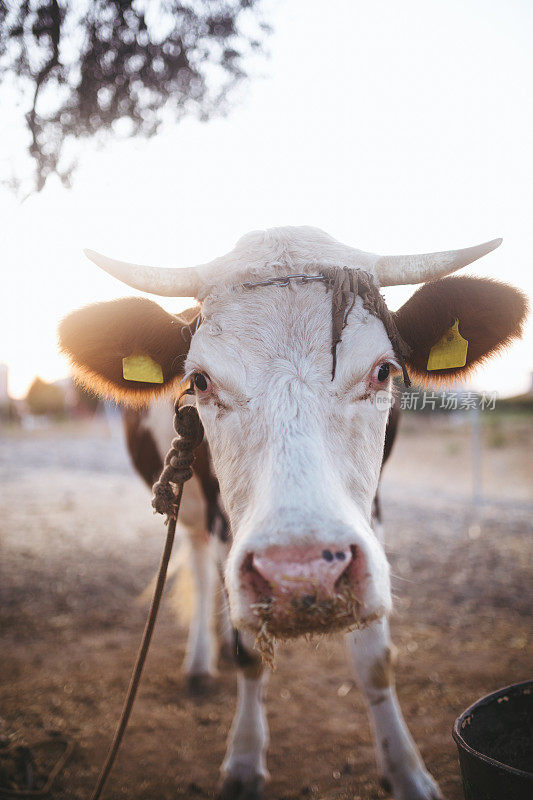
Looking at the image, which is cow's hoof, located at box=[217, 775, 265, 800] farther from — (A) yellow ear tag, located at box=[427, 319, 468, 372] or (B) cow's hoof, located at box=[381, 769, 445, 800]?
(A) yellow ear tag, located at box=[427, 319, 468, 372]

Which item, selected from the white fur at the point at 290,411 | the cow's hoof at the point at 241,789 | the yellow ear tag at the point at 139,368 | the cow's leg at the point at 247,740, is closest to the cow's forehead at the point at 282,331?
the white fur at the point at 290,411

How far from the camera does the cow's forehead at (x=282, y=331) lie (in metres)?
1.75

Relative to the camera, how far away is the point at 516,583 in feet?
15.7

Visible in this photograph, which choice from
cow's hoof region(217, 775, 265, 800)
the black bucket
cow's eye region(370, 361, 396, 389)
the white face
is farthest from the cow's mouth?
cow's hoof region(217, 775, 265, 800)

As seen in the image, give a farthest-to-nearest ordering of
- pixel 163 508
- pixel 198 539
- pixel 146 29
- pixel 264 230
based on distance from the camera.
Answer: pixel 198 539
pixel 146 29
pixel 264 230
pixel 163 508

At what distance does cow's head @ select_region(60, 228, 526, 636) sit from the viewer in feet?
4.36

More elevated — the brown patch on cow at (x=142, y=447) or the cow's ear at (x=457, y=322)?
the cow's ear at (x=457, y=322)

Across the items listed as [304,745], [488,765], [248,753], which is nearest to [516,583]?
[304,745]

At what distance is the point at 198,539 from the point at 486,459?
1218 centimetres

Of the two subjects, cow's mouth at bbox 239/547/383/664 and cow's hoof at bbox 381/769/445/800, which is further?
cow's hoof at bbox 381/769/445/800

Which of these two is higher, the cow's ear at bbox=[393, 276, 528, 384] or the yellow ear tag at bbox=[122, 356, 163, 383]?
the cow's ear at bbox=[393, 276, 528, 384]

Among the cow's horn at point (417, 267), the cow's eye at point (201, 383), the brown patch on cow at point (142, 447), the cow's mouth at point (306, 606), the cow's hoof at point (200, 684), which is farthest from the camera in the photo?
the brown patch on cow at point (142, 447)

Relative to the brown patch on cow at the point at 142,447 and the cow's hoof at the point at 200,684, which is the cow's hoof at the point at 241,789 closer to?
the cow's hoof at the point at 200,684

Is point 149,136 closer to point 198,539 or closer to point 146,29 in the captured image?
point 146,29
